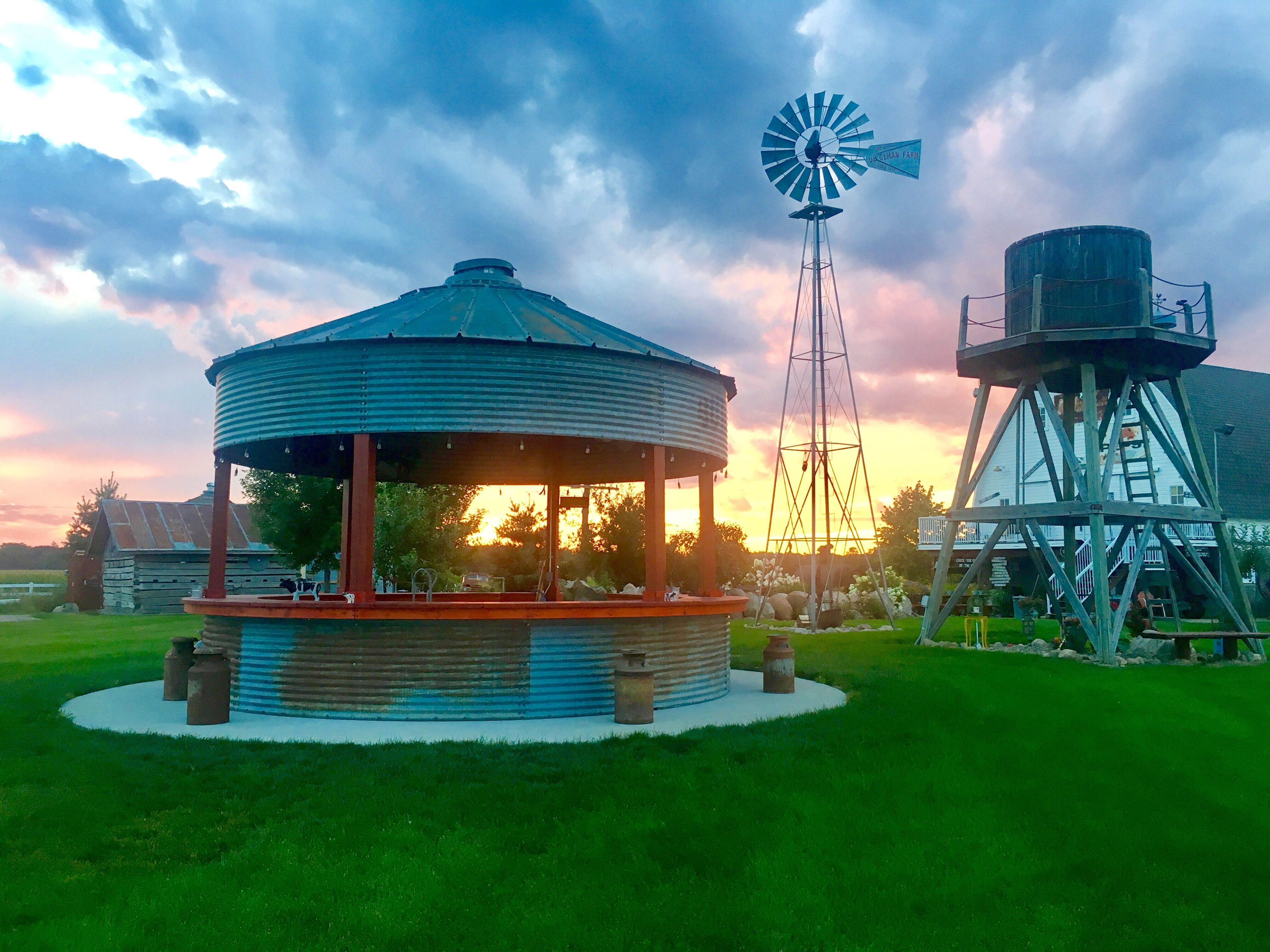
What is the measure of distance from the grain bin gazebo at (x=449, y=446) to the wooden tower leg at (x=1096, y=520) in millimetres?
8192

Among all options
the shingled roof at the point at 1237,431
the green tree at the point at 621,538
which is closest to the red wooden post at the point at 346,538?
the green tree at the point at 621,538

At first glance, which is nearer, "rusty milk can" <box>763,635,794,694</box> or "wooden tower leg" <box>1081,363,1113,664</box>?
"rusty milk can" <box>763,635,794,694</box>

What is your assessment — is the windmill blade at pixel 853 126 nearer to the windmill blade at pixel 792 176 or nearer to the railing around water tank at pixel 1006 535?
the windmill blade at pixel 792 176

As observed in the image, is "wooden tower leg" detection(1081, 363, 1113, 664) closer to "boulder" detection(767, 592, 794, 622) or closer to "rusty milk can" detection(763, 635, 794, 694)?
"rusty milk can" detection(763, 635, 794, 694)

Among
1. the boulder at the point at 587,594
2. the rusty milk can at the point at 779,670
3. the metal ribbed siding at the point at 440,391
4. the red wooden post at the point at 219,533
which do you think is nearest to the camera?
the metal ribbed siding at the point at 440,391

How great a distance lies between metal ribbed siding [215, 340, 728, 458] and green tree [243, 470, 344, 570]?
70.6 ft

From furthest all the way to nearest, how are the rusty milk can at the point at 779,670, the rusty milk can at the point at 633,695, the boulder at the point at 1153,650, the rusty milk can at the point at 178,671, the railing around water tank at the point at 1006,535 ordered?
the railing around water tank at the point at 1006,535 < the boulder at the point at 1153,650 < the rusty milk can at the point at 779,670 < the rusty milk can at the point at 178,671 < the rusty milk can at the point at 633,695

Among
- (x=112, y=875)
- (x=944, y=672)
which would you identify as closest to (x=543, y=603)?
(x=112, y=875)

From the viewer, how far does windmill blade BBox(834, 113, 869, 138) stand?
84.9 feet

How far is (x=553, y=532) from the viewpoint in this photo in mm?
18703

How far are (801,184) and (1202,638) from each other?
51.0 feet

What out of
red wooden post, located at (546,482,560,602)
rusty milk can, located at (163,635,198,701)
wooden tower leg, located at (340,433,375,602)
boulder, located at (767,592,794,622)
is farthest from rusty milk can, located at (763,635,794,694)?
boulder, located at (767,592,794,622)

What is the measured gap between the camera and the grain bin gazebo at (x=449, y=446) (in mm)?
11914

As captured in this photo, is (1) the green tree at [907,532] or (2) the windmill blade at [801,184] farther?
(1) the green tree at [907,532]
